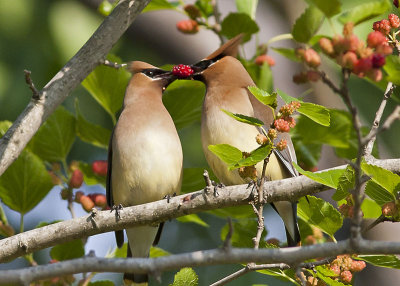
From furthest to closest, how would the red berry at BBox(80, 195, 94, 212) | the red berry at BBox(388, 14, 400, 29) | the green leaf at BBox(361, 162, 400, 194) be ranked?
the red berry at BBox(80, 195, 94, 212) → the red berry at BBox(388, 14, 400, 29) → the green leaf at BBox(361, 162, 400, 194)

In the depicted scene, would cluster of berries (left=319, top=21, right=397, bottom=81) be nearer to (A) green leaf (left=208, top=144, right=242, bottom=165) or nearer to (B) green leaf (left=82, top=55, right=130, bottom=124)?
(A) green leaf (left=208, top=144, right=242, bottom=165)

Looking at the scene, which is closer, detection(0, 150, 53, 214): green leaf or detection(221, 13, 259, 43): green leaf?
detection(0, 150, 53, 214): green leaf

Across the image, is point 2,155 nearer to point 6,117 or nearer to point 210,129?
point 210,129

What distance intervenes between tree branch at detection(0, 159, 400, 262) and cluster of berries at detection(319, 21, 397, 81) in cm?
101

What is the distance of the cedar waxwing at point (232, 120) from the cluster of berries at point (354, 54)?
72.5 inches

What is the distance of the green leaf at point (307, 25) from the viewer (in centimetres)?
365

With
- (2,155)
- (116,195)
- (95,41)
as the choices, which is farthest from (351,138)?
(2,155)

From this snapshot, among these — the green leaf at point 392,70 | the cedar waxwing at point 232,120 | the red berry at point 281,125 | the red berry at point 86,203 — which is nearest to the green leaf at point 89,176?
the red berry at point 86,203

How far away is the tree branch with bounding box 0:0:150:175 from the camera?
3.23 m

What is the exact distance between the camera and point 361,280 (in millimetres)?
4805

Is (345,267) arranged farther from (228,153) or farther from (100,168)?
(100,168)

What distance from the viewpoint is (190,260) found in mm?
2285

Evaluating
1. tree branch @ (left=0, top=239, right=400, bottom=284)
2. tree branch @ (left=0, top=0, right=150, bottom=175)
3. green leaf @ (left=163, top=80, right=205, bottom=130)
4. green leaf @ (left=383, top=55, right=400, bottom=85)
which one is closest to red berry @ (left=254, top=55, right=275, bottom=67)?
green leaf @ (left=163, top=80, right=205, bottom=130)

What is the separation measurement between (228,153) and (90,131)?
1499 mm
